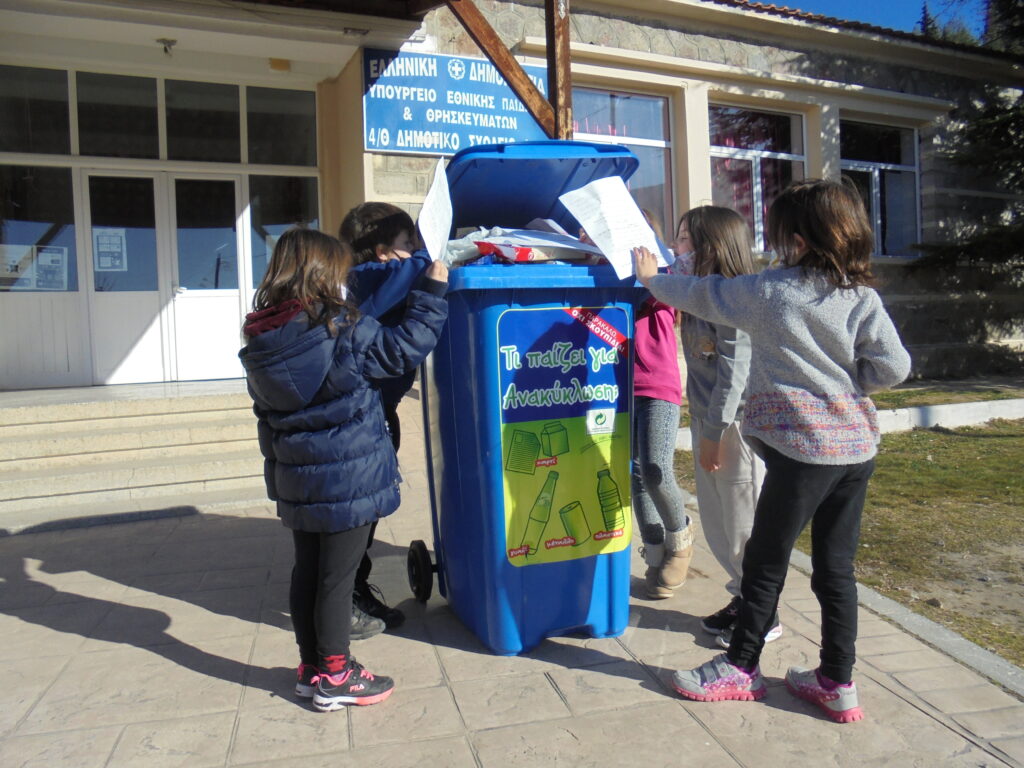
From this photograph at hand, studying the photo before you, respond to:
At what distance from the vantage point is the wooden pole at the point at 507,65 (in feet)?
18.8

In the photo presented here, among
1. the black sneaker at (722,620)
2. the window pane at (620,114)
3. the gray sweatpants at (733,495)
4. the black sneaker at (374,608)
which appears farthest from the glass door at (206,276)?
the black sneaker at (722,620)

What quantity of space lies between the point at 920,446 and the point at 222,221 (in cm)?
681

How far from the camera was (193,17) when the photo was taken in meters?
6.64

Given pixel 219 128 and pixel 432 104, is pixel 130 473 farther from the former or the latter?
pixel 432 104

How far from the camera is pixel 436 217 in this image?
266 centimetres

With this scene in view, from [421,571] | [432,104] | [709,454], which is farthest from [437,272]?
[432,104]

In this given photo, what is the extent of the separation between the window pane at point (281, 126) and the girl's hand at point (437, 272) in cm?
634

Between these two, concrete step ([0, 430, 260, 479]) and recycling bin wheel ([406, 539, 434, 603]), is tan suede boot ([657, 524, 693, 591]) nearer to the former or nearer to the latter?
recycling bin wheel ([406, 539, 434, 603])

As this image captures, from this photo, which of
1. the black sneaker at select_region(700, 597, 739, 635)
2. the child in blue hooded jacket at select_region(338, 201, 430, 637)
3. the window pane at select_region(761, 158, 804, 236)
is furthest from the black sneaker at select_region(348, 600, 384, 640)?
the window pane at select_region(761, 158, 804, 236)

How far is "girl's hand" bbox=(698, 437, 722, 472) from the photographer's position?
2834 mm

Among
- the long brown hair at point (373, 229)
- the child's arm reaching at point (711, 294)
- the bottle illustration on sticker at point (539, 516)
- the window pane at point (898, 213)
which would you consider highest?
the window pane at point (898, 213)

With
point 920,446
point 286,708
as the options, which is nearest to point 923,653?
point 286,708

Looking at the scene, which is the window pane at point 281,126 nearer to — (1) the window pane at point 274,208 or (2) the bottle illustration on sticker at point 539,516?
(1) the window pane at point 274,208

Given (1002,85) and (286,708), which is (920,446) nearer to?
(286,708)
